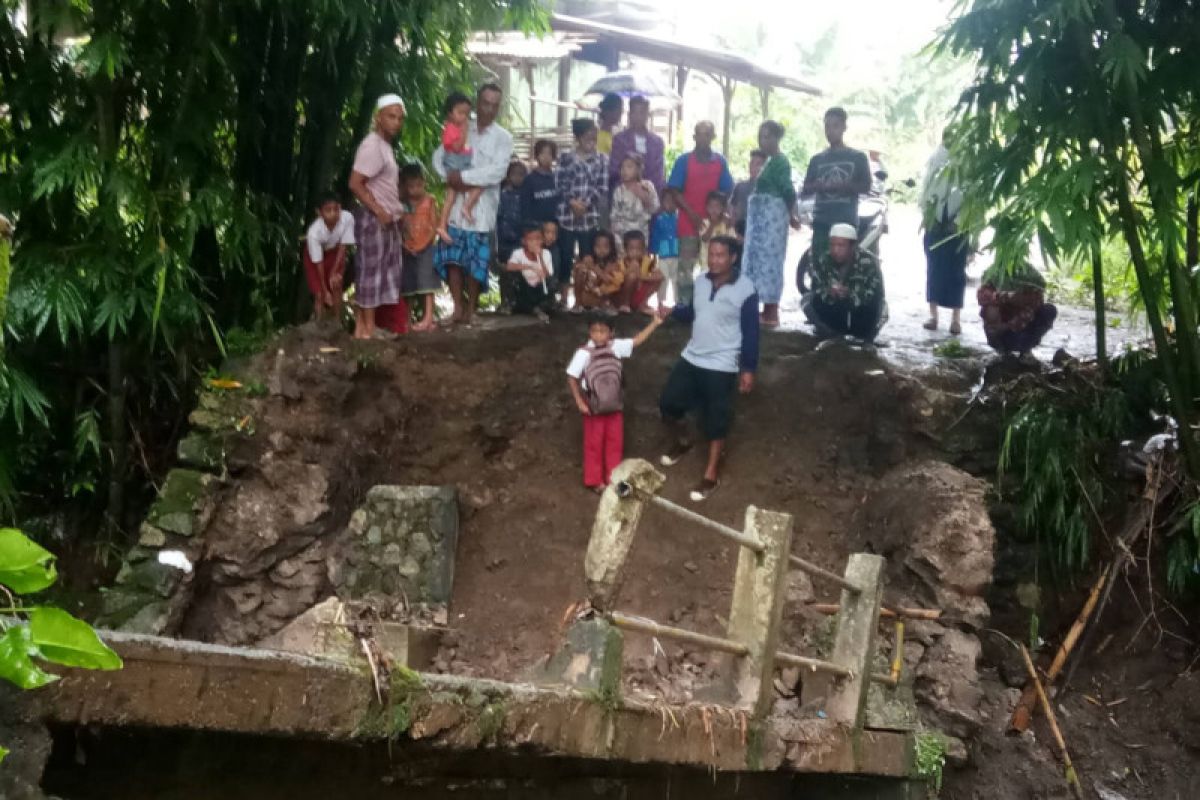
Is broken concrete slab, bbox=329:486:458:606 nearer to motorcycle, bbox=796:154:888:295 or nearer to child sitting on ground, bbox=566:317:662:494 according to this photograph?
child sitting on ground, bbox=566:317:662:494

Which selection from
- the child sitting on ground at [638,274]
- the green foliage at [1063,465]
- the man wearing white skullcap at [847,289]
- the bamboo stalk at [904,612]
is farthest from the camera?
the child sitting on ground at [638,274]

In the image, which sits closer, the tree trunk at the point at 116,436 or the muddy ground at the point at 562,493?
the muddy ground at the point at 562,493

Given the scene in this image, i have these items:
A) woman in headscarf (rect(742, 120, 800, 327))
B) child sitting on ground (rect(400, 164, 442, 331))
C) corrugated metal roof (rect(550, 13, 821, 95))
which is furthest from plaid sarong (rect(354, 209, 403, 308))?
corrugated metal roof (rect(550, 13, 821, 95))

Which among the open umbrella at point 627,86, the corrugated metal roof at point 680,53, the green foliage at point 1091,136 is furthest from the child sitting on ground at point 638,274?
the corrugated metal roof at point 680,53

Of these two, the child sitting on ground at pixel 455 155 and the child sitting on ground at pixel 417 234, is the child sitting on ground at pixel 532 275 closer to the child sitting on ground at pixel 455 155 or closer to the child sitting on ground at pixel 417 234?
the child sitting on ground at pixel 455 155

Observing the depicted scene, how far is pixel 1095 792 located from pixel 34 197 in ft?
22.2

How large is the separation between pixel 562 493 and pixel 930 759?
2873 millimetres

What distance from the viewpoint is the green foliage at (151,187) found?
581 cm

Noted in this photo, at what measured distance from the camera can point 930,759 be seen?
5.36m

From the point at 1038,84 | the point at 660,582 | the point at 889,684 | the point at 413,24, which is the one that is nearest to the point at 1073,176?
the point at 1038,84

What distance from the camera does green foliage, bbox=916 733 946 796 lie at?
5.32 m

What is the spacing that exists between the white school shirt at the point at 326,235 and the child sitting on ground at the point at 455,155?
2.29 ft

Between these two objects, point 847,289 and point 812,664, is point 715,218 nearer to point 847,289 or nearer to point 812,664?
point 847,289

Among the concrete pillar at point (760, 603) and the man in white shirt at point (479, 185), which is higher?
the man in white shirt at point (479, 185)
